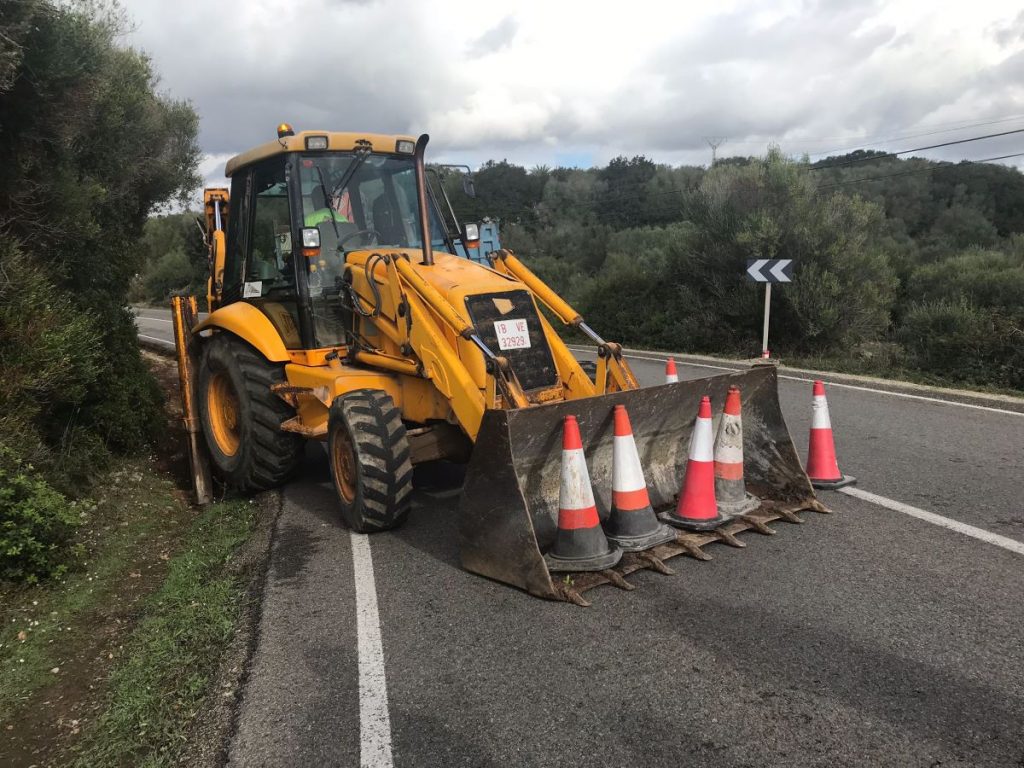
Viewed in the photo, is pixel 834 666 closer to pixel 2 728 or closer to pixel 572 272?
pixel 2 728

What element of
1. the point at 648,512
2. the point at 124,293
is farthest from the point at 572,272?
the point at 648,512

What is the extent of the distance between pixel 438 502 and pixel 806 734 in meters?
3.81

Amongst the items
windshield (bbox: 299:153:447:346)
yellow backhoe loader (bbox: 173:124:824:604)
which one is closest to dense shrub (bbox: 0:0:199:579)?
yellow backhoe loader (bbox: 173:124:824:604)

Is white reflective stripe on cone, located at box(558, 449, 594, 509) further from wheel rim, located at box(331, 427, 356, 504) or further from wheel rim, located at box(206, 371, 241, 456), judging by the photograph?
wheel rim, located at box(206, 371, 241, 456)

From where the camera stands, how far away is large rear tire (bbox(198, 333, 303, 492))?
6871 mm

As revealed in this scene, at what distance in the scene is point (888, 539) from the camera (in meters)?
5.02

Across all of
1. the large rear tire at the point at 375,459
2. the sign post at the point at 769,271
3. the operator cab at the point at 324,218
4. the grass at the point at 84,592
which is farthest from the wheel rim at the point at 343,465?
the sign post at the point at 769,271

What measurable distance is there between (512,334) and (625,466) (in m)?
1.42

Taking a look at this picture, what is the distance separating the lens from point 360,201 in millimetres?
6797

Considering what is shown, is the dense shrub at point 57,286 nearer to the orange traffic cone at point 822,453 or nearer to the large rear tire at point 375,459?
the large rear tire at point 375,459

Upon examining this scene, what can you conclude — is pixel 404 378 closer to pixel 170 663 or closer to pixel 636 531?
pixel 636 531

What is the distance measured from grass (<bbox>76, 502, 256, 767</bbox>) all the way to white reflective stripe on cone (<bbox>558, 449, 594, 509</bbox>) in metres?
2.01

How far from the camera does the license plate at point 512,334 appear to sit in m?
5.61

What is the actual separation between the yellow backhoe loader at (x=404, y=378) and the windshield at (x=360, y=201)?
0.06ft
